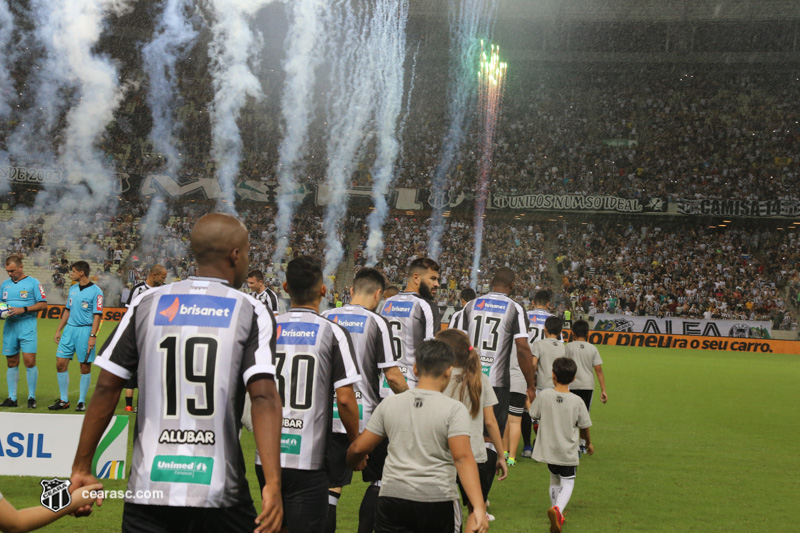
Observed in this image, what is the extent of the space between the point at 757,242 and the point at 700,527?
121 ft

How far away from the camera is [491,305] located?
26.3 ft

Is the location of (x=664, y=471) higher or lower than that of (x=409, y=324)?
lower

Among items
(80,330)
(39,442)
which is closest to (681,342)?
(80,330)

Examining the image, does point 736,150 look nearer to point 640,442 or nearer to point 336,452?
point 640,442

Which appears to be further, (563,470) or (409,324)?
(409,324)

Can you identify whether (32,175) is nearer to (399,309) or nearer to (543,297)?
(543,297)

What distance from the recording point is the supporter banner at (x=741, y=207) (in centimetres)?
3759

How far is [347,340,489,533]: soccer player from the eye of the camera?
3982 mm

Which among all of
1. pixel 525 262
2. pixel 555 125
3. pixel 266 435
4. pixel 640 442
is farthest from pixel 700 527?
pixel 555 125

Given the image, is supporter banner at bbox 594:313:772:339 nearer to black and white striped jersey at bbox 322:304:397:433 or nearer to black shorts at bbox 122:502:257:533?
black and white striped jersey at bbox 322:304:397:433

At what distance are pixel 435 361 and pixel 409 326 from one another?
295 cm

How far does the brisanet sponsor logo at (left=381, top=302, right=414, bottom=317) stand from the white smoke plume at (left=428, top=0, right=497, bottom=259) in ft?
112

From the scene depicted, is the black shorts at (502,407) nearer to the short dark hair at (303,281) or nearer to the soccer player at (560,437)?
the soccer player at (560,437)

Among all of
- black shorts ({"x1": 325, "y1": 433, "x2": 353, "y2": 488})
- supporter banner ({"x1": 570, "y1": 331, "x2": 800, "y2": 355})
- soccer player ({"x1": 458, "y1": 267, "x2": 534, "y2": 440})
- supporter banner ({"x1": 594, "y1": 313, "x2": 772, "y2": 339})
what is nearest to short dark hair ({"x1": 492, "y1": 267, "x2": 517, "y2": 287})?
soccer player ({"x1": 458, "y1": 267, "x2": 534, "y2": 440})
